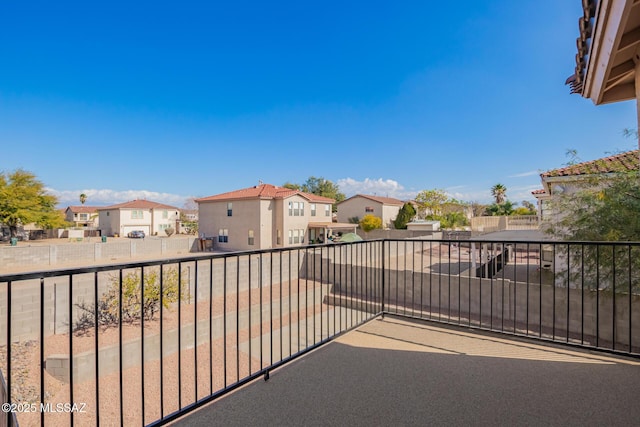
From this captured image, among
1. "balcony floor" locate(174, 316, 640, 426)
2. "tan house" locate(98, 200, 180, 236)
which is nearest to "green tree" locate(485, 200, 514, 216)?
"balcony floor" locate(174, 316, 640, 426)

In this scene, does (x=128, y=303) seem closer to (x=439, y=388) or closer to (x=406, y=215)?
(x=439, y=388)

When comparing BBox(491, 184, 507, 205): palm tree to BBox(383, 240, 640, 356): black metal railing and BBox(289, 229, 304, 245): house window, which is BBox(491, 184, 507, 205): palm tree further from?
BBox(383, 240, 640, 356): black metal railing

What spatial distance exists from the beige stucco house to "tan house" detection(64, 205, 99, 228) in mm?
24205

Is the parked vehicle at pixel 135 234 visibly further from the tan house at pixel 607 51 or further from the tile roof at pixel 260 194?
the tan house at pixel 607 51

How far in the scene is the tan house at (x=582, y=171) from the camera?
18.0 ft

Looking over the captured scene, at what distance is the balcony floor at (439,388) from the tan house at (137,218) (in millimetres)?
33852

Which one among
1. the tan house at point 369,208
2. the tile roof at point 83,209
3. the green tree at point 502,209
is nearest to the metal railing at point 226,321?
the tan house at point 369,208

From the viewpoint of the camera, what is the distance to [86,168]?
31.6 metres

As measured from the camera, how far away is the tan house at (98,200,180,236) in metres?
30.0

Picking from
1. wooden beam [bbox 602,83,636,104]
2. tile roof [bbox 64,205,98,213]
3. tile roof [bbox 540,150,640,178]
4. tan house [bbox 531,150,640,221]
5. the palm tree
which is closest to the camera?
wooden beam [bbox 602,83,636,104]

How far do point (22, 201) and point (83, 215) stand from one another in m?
19.9

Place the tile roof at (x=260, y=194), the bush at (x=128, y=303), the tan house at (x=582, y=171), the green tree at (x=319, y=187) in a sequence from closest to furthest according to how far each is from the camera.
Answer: the tan house at (x=582, y=171), the bush at (x=128, y=303), the tile roof at (x=260, y=194), the green tree at (x=319, y=187)

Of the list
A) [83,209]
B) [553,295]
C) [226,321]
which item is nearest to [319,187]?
[83,209]

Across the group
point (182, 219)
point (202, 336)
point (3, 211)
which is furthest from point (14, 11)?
point (182, 219)
